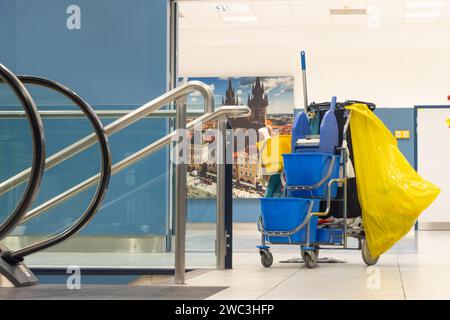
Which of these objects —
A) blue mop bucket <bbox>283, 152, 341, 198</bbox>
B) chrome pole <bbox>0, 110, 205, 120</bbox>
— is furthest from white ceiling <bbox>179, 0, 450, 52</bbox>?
chrome pole <bbox>0, 110, 205, 120</bbox>

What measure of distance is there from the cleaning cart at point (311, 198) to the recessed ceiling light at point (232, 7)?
20.1 ft

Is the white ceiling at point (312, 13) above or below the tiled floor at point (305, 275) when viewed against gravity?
above

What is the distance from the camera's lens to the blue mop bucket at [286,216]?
5270 millimetres

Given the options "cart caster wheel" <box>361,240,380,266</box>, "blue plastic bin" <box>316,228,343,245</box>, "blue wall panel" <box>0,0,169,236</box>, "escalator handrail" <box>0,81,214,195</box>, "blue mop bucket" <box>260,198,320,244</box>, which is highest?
"blue wall panel" <box>0,0,169,236</box>

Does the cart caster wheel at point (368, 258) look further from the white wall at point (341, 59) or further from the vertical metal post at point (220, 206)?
the white wall at point (341, 59)

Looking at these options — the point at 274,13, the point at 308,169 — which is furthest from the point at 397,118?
the point at 308,169

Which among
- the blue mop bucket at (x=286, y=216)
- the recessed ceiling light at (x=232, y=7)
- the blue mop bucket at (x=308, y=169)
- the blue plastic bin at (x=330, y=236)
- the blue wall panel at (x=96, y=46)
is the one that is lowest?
the blue plastic bin at (x=330, y=236)

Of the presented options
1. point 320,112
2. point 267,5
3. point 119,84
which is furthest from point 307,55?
point 320,112

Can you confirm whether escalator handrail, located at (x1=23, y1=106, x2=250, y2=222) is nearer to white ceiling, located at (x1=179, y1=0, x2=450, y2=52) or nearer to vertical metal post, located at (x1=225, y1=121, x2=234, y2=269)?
vertical metal post, located at (x1=225, y1=121, x2=234, y2=269)

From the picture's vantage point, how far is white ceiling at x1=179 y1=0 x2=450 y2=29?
11.2 metres

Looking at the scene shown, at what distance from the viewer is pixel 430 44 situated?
12531 millimetres

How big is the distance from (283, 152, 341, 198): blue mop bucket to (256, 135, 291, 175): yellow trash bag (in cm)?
37

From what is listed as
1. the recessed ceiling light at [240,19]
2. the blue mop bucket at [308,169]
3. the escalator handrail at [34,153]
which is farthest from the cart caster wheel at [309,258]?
the recessed ceiling light at [240,19]

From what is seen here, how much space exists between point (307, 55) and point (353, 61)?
70 cm
